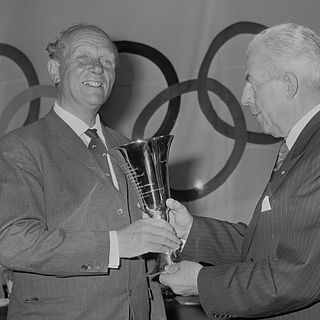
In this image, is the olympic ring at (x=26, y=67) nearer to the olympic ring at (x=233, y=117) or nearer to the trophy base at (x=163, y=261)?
the olympic ring at (x=233, y=117)

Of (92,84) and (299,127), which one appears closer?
(299,127)

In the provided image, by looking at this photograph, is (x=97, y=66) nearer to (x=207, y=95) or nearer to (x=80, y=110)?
(x=80, y=110)

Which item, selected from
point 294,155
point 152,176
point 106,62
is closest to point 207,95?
point 106,62

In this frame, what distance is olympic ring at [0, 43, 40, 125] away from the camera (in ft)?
10.1

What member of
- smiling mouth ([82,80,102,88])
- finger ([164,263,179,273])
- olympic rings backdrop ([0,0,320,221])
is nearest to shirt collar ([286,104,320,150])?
finger ([164,263,179,273])

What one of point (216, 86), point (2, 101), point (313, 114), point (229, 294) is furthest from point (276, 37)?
point (2, 101)

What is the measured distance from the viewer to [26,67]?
121 inches

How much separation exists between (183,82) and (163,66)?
0.43ft

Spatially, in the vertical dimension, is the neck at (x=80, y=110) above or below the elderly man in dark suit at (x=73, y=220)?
above

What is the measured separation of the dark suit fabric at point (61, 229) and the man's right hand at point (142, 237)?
0.15 feet

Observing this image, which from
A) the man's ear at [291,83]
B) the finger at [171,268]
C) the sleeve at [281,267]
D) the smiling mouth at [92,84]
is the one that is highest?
the man's ear at [291,83]

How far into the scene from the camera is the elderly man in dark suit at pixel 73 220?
1500 millimetres

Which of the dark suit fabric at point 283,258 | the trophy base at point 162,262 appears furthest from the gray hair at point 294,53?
the trophy base at point 162,262

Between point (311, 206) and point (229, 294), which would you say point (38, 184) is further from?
point (311, 206)
